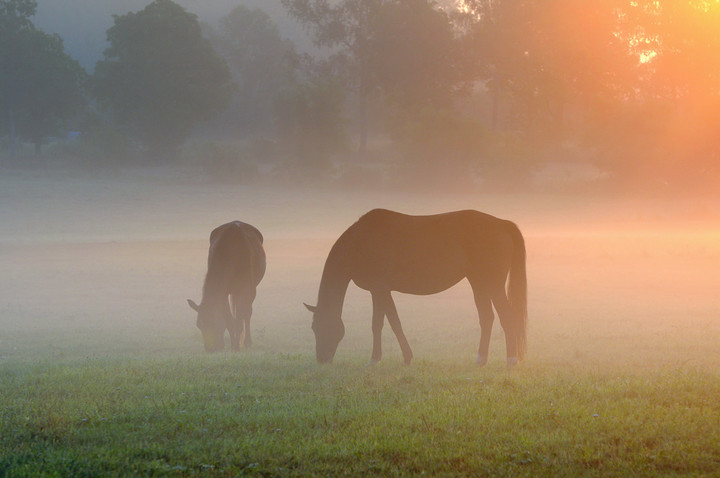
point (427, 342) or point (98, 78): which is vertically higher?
point (98, 78)

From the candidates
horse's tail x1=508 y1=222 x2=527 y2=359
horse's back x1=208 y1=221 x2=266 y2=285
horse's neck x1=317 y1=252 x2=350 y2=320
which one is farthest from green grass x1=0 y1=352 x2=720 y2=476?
horse's back x1=208 y1=221 x2=266 y2=285

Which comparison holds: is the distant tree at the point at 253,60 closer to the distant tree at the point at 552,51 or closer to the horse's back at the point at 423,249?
the distant tree at the point at 552,51

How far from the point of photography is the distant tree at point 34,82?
56.4 m

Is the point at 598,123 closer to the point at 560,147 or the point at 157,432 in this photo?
the point at 560,147

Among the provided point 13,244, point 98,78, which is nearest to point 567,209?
point 13,244

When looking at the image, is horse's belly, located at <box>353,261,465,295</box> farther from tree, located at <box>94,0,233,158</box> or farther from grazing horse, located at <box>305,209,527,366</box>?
tree, located at <box>94,0,233,158</box>

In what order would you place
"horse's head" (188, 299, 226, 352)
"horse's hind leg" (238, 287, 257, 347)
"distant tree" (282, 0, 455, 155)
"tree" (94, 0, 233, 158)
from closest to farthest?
"horse's head" (188, 299, 226, 352) → "horse's hind leg" (238, 287, 257, 347) → "distant tree" (282, 0, 455, 155) → "tree" (94, 0, 233, 158)

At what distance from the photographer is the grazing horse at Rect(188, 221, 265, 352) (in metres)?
14.2

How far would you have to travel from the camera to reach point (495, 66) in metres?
55.2

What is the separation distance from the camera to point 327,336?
11.0 m

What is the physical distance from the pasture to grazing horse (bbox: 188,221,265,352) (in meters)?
0.41

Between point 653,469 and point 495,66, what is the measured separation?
5135 centimetres

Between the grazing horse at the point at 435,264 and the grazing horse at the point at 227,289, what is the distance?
370 centimetres

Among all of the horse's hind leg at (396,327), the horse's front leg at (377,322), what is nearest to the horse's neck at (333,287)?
the horse's front leg at (377,322)
